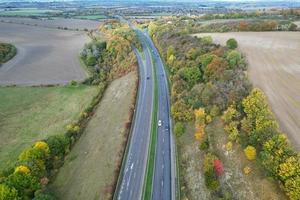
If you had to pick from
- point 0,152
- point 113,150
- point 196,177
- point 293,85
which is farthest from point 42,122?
point 293,85

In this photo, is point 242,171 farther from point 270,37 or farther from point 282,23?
point 282,23

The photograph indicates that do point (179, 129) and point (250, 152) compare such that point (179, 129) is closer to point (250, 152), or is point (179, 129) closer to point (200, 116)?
point (200, 116)

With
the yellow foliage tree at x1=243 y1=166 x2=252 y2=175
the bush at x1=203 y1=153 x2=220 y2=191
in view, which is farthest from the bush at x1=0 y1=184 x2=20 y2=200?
the yellow foliage tree at x1=243 y1=166 x2=252 y2=175

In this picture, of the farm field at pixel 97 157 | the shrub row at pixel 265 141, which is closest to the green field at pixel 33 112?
the farm field at pixel 97 157

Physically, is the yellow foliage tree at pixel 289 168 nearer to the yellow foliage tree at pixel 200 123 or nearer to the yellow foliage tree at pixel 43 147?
the yellow foliage tree at pixel 200 123

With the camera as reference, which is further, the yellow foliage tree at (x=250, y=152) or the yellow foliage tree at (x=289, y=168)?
the yellow foliage tree at (x=250, y=152)

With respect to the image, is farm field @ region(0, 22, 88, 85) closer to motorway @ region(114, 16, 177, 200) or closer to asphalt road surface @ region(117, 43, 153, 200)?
asphalt road surface @ region(117, 43, 153, 200)

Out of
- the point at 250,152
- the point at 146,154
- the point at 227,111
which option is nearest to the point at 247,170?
the point at 250,152
